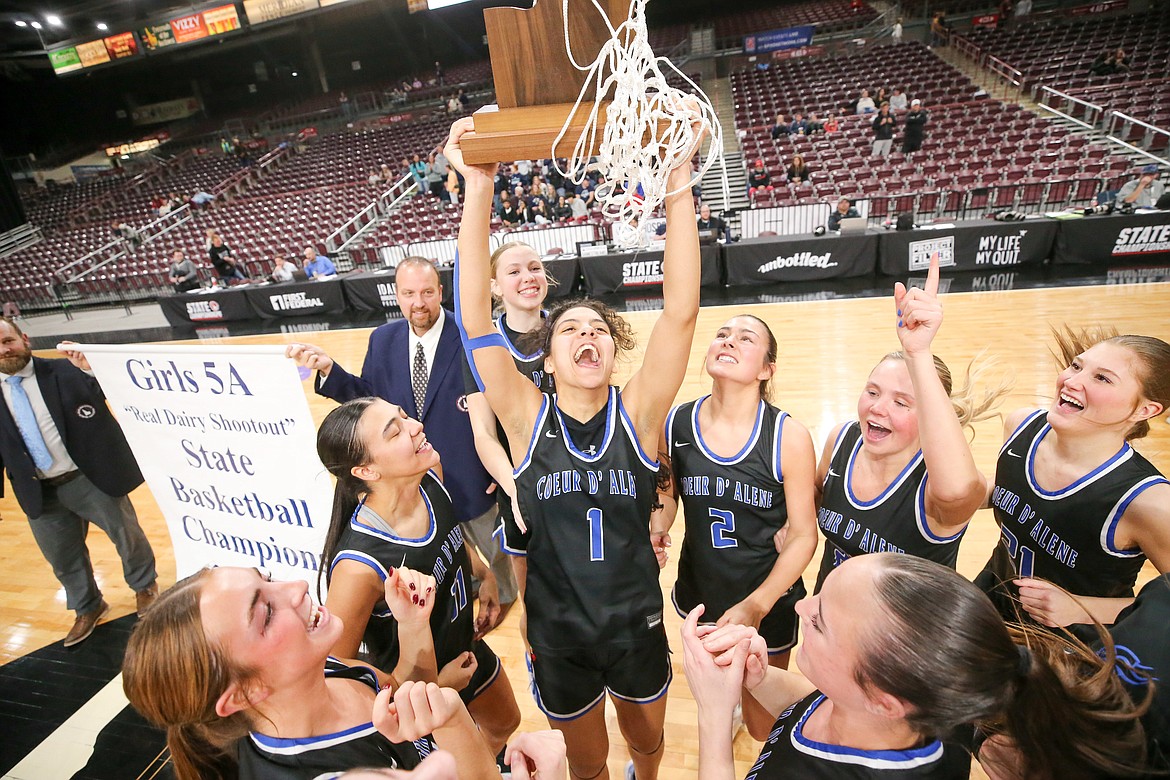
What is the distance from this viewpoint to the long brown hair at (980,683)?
93 centimetres

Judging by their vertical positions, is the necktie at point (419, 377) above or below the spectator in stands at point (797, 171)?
above

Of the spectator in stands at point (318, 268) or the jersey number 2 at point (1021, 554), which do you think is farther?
the spectator in stands at point (318, 268)

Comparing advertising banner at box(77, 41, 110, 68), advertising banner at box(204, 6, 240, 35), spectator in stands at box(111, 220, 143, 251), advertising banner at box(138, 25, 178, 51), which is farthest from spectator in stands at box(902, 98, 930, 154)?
advertising banner at box(77, 41, 110, 68)

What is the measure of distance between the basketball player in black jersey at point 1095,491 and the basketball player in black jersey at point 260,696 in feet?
4.88

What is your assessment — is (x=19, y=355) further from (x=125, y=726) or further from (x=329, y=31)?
(x=329, y=31)

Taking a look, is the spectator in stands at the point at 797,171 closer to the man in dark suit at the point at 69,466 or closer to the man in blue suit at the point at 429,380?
the man in blue suit at the point at 429,380

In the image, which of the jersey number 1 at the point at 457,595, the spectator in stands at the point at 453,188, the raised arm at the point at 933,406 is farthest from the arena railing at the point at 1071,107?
the jersey number 1 at the point at 457,595

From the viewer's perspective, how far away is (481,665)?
202 centimetres

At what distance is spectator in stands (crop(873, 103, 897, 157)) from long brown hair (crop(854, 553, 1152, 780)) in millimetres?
12723

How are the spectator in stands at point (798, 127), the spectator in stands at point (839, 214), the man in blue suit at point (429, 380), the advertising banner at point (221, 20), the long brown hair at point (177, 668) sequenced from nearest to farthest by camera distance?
the long brown hair at point (177, 668) → the man in blue suit at point (429, 380) → the spectator in stands at point (839, 214) → the spectator in stands at point (798, 127) → the advertising banner at point (221, 20)

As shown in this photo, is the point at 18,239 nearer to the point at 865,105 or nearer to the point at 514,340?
the point at 514,340

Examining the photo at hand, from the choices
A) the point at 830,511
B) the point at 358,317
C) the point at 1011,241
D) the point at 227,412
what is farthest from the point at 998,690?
the point at 358,317

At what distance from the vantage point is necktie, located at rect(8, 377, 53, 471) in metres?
2.95

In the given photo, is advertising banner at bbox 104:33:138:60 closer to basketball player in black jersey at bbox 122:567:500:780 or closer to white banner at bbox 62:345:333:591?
white banner at bbox 62:345:333:591
